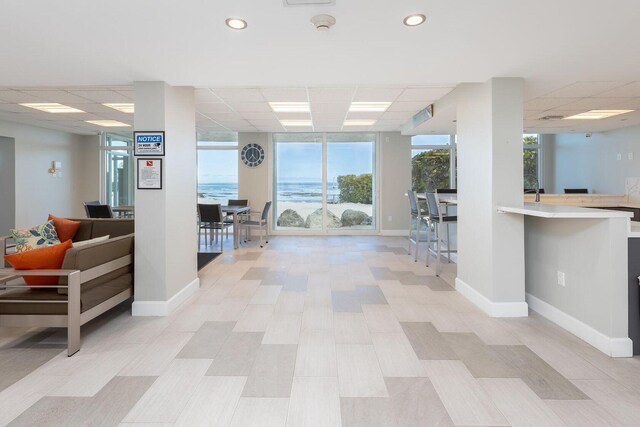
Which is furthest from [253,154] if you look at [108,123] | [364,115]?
[364,115]

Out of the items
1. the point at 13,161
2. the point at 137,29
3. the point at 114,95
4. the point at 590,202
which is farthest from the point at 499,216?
the point at 13,161

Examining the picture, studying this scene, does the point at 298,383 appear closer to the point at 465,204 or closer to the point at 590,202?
the point at 465,204

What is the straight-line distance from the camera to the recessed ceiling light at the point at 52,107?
19.1ft

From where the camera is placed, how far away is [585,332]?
286 centimetres

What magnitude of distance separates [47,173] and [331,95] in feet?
23.0

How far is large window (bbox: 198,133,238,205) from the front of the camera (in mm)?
9289

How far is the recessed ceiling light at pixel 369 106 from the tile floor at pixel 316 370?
327 centimetres

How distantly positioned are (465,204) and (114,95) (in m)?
5.00

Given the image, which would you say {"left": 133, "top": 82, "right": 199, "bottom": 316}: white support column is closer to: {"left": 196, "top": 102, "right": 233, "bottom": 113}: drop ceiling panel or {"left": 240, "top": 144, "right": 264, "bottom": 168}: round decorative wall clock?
{"left": 196, "top": 102, "right": 233, "bottom": 113}: drop ceiling panel

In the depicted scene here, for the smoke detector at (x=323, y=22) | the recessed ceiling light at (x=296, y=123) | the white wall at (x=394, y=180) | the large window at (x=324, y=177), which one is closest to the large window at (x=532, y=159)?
the white wall at (x=394, y=180)

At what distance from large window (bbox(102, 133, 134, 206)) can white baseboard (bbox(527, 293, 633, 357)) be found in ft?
31.2

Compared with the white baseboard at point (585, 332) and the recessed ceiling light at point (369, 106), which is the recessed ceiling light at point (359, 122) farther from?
the white baseboard at point (585, 332)

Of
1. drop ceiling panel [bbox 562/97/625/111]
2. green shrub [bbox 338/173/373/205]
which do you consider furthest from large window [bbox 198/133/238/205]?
drop ceiling panel [bbox 562/97/625/111]

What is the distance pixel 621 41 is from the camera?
2705mm
